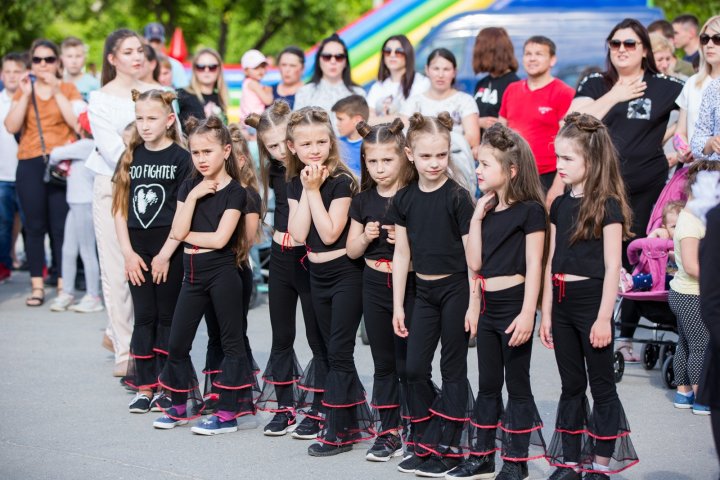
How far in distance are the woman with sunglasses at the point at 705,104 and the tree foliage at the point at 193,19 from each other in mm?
26249

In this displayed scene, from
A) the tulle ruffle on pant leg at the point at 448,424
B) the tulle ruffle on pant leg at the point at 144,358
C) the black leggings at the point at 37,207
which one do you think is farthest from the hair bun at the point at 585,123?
the black leggings at the point at 37,207

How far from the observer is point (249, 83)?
1180 centimetres

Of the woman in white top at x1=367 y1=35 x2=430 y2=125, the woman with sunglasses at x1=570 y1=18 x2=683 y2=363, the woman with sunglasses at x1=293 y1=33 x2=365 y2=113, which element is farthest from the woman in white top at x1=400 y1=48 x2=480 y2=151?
the woman with sunglasses at x1=570 y1=18 x2=683 y2=363

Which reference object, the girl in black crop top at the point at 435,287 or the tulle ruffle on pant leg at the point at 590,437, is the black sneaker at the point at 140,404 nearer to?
the girl in black crop top at the point at 435,287

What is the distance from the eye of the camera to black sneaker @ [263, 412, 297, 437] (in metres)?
6.42

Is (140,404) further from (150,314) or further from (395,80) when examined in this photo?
(395,80)

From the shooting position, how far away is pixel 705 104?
7285 mm

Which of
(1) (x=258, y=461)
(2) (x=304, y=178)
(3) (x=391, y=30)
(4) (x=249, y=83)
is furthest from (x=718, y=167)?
(3) (x=391, y=30)

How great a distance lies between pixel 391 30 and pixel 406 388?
12229mm

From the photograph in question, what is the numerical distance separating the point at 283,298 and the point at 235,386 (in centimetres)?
60

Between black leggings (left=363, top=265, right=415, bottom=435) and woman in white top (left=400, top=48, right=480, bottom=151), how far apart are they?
371 centimetres

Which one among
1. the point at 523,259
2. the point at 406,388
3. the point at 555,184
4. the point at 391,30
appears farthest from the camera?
the point at 391,30

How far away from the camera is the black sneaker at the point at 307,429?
6.34 metres

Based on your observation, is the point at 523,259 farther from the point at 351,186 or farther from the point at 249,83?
the point at 249,83
